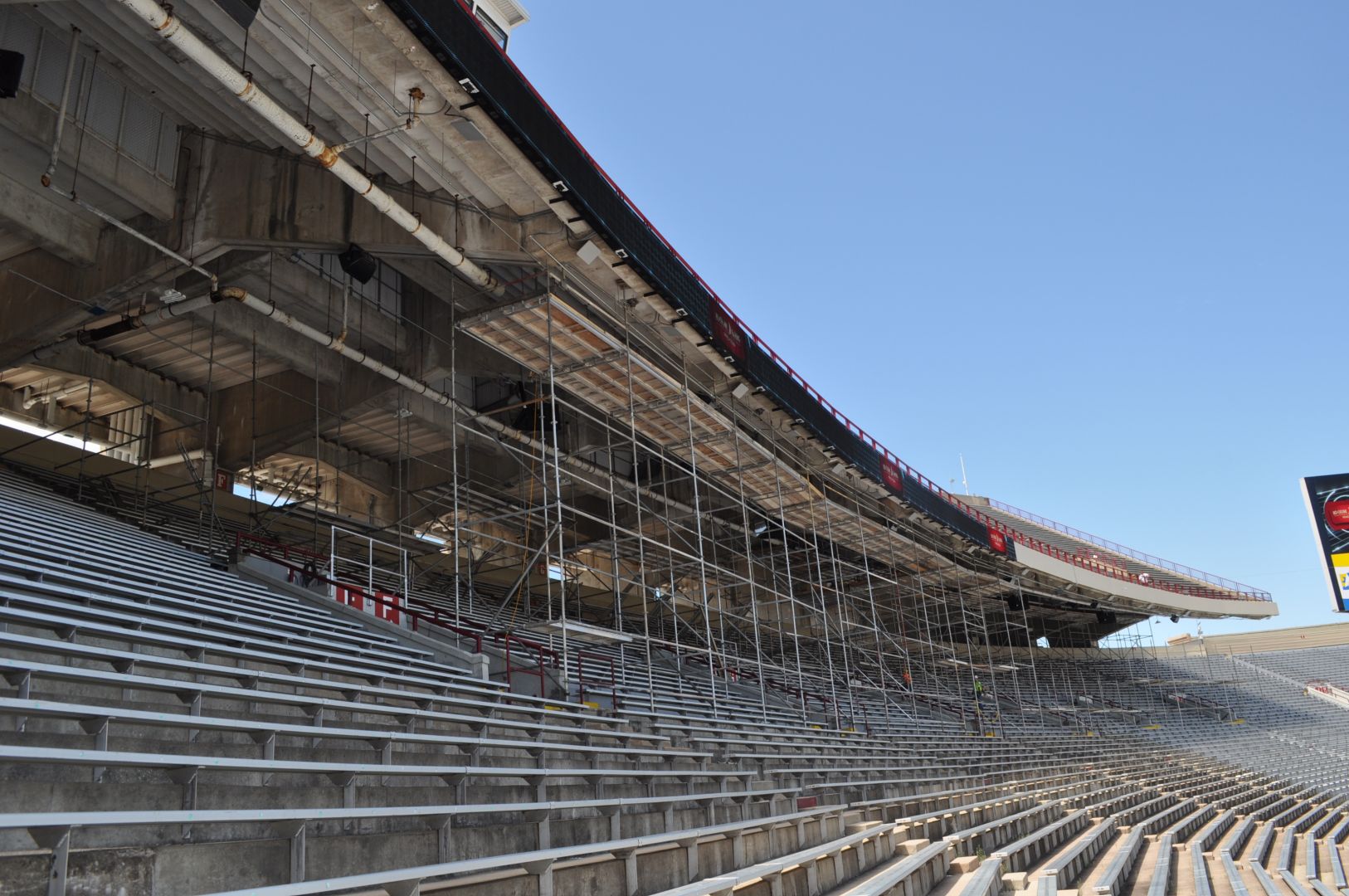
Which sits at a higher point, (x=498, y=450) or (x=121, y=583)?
(x=498, y=450)

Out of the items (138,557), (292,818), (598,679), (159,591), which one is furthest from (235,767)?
(598,679)

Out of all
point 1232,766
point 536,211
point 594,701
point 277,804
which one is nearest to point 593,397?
point 536,211

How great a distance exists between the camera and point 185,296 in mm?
13492

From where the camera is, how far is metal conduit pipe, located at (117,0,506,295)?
801cm

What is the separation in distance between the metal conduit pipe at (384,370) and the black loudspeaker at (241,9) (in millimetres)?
5256

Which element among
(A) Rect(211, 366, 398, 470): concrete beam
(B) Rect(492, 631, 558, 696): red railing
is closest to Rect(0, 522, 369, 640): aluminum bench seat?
(B) Rect(492, 631, 558, 696): red railing

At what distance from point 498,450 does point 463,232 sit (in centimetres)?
879

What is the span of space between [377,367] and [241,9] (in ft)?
26.6

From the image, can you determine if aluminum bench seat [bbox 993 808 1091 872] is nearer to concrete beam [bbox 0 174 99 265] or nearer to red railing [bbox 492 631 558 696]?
red railing [bbox 492 631 558 696]

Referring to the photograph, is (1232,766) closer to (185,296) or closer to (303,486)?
(303,486)

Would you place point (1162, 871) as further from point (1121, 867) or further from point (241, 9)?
point (241, 9)

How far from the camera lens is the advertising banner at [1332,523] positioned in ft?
53.0

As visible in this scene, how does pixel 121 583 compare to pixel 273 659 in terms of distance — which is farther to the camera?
pixel 121 583

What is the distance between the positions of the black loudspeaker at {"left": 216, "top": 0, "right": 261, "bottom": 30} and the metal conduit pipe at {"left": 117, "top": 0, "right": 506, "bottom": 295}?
441mm
